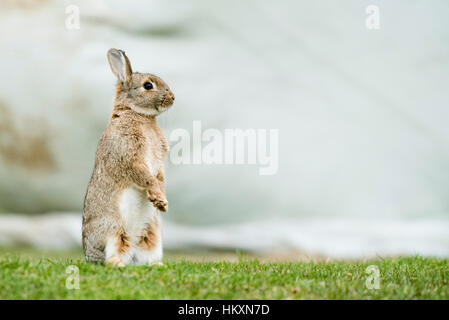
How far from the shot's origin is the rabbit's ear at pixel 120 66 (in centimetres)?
975

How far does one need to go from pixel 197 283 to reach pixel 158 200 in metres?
1.35

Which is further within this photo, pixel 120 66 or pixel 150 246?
pixel 120 66

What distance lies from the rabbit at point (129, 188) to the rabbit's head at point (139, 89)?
1 cm

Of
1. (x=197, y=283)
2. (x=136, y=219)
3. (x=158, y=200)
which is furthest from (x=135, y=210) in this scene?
(x=197, y=283)

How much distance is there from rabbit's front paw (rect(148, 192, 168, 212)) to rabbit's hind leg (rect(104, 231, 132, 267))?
1.88ft

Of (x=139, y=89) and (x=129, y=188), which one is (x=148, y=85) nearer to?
(x=139, y=89)

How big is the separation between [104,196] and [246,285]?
7.51 feet

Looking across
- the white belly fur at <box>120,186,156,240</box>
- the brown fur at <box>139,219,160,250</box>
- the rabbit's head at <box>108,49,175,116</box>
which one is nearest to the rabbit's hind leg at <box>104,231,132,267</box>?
the white belly fur at <box>120,186,156,240</box>

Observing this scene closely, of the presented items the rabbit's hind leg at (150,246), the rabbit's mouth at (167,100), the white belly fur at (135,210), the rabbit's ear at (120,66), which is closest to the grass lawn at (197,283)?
the rabbit's hind leg at (150,246)

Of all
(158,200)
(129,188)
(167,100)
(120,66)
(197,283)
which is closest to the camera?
(197,283)

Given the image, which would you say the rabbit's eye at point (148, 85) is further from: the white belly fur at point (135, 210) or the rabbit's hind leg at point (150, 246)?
the rabbit's hind leg at point (150, 246)

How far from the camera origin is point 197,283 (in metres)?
8.05

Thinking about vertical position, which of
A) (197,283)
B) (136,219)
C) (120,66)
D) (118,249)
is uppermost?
(120,66)
